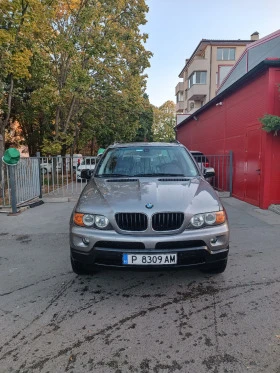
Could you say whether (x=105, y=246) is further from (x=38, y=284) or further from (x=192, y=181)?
(x=192, y=181)

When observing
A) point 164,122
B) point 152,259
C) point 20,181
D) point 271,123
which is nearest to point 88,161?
point 20,181

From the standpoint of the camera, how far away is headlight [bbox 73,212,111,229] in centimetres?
315

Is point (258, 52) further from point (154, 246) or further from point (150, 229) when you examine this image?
point (154, 246)

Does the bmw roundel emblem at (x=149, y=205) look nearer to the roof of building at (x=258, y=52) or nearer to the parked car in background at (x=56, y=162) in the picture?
the parked car in background at (x=56, y=162)

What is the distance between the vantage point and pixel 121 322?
2.79 metres

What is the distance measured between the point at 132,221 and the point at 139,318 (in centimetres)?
96

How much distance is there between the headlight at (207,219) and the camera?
3.14m

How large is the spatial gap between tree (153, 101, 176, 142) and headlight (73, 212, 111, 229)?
165 feet

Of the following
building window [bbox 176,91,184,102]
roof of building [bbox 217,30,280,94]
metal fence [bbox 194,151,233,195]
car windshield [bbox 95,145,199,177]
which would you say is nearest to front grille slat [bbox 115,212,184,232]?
car windshield [bbox 95,145,199,177]

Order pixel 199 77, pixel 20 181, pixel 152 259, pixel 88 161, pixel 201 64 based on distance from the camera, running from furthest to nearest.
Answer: pixel 199 77
pixel 201 64
pixel 88 161
pixel 20 181
pixel 152 259

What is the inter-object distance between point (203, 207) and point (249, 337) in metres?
1.31

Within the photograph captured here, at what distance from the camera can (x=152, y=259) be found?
3008mm

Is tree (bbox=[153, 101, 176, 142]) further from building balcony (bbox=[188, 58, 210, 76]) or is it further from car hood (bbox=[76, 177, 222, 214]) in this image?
car hood (bbox=[76, 177, 222, 214])

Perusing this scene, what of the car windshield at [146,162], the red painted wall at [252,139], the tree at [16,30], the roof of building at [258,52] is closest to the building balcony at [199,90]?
the roof of building at [258,52]
